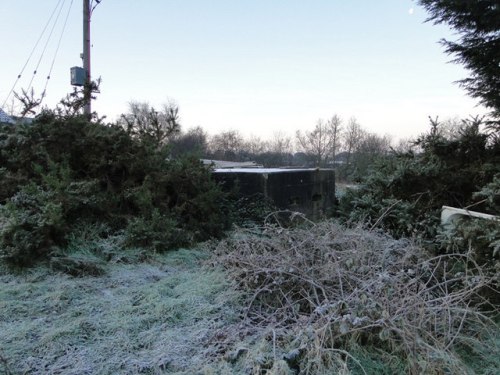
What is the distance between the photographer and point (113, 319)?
2.17 metres

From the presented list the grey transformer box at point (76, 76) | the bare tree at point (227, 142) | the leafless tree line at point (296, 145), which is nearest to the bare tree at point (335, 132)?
the leafless tree line at point (296, 145)

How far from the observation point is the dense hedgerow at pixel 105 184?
3471mm

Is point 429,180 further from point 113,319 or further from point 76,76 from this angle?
point 76,76

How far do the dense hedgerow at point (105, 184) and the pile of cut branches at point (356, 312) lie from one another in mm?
1237

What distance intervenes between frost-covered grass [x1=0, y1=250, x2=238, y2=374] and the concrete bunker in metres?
2.05

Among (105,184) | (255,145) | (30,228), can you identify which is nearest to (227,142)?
(255,145)

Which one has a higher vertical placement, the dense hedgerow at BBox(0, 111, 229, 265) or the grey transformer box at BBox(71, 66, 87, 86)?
the grey transformer box at BBox(71, 66, 87, 86)

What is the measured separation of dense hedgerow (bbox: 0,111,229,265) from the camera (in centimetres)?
347

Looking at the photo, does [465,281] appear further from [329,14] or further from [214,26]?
[214,26]

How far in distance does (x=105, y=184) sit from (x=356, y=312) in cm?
317

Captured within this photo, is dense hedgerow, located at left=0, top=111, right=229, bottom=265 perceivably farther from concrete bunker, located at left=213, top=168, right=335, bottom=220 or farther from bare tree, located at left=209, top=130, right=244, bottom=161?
bare tree, located at left=209, top=130, right=244, bottom=161

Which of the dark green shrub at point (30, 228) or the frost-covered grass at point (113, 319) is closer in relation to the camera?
the frost-covered grass at point (113, 319)

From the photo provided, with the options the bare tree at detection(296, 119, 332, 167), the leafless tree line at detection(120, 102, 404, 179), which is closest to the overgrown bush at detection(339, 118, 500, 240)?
the leafless tree line at detection(120, 102, 404, 179)

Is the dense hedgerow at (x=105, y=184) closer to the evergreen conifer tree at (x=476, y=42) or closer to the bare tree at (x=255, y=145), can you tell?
the evergreen conifer tree at (x=476, y=42)
